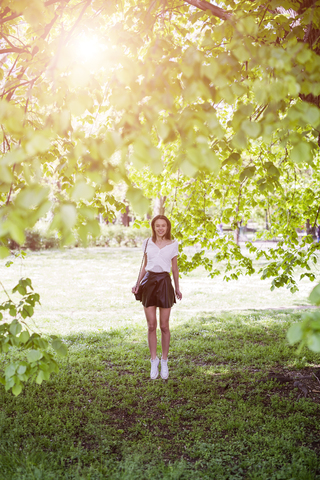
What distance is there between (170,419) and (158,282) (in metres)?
1.58

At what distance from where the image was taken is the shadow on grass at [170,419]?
317cm

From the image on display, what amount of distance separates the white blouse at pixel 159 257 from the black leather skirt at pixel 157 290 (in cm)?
7

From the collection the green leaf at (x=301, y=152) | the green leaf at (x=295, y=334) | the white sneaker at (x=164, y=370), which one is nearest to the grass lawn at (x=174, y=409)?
the white sneaker at (x=164, y=370)

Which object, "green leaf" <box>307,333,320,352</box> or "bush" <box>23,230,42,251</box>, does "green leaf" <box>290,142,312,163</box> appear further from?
"bush" <box>23,230,42,251</box>

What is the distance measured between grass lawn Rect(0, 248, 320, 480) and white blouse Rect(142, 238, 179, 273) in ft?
4.91

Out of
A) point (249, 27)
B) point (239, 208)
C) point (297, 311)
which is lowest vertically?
point (297, 311)

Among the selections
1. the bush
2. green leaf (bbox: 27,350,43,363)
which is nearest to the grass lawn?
green leaf (bbox: 27,350,43,363)

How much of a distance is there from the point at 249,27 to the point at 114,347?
561 centimetres

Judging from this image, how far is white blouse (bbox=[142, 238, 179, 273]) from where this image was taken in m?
4.86

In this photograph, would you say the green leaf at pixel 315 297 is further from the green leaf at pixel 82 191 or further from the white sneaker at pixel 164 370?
the white sneaker at pixel 164 370

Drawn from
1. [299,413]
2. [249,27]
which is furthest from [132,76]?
[299,413]

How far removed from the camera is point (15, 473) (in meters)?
3.04

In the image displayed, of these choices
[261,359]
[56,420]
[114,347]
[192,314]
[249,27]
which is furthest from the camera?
[192,314]

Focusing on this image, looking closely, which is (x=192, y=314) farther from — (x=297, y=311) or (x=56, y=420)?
(x=56, y=420)
